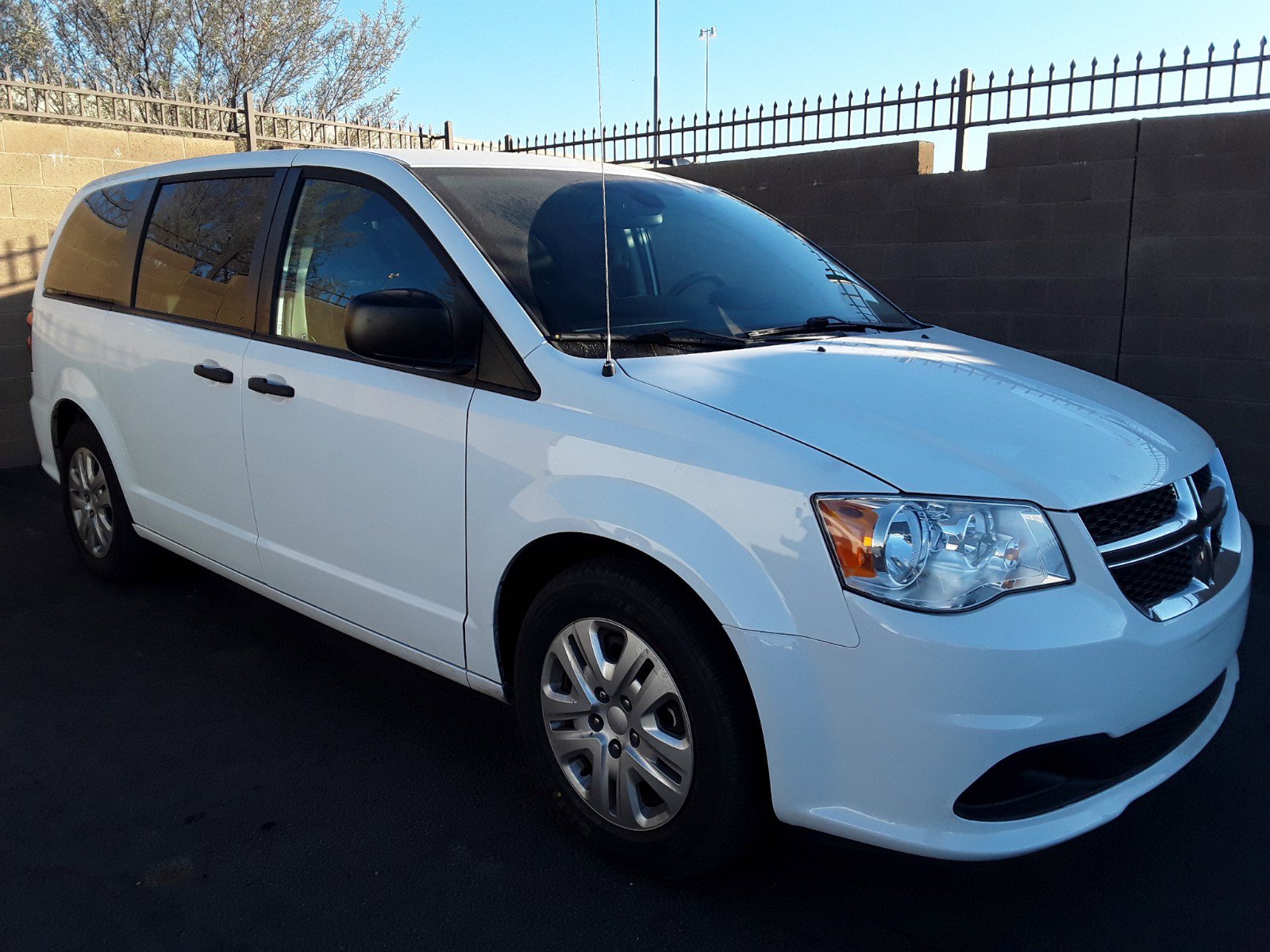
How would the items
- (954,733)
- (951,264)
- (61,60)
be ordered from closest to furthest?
(954,733) < (951,264) < (61,60)

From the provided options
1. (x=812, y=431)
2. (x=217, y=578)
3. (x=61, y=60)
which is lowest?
(x=217, y=578)

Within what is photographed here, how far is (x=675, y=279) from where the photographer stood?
321 cm

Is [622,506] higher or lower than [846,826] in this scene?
higher

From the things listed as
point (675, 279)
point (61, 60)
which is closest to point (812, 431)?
point (675, 279)

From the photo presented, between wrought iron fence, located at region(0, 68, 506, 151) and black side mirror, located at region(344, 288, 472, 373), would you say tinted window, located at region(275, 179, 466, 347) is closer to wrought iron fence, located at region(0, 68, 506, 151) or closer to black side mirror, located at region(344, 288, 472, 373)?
black side mirror, located at region(344, 288, 472, 373)

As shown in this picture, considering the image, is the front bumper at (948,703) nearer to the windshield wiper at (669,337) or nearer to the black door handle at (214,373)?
the windshield wiper at (669,337)

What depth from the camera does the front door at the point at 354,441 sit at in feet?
9.23

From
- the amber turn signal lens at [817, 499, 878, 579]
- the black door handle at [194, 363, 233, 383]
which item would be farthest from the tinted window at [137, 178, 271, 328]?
the amber turn signal lens at [817, 499, 878, 579]

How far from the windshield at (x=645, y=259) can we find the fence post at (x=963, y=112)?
3.81 metres

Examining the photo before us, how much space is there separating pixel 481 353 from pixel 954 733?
4.93 feet

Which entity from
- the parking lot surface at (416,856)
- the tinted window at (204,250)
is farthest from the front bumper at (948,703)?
the tinted window at (204,250)

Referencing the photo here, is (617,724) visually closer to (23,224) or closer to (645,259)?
(645,259)

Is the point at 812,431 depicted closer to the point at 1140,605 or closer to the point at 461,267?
the point at 1140,605

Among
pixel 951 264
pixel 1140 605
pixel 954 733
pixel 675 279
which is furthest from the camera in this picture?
pixel 951 264
